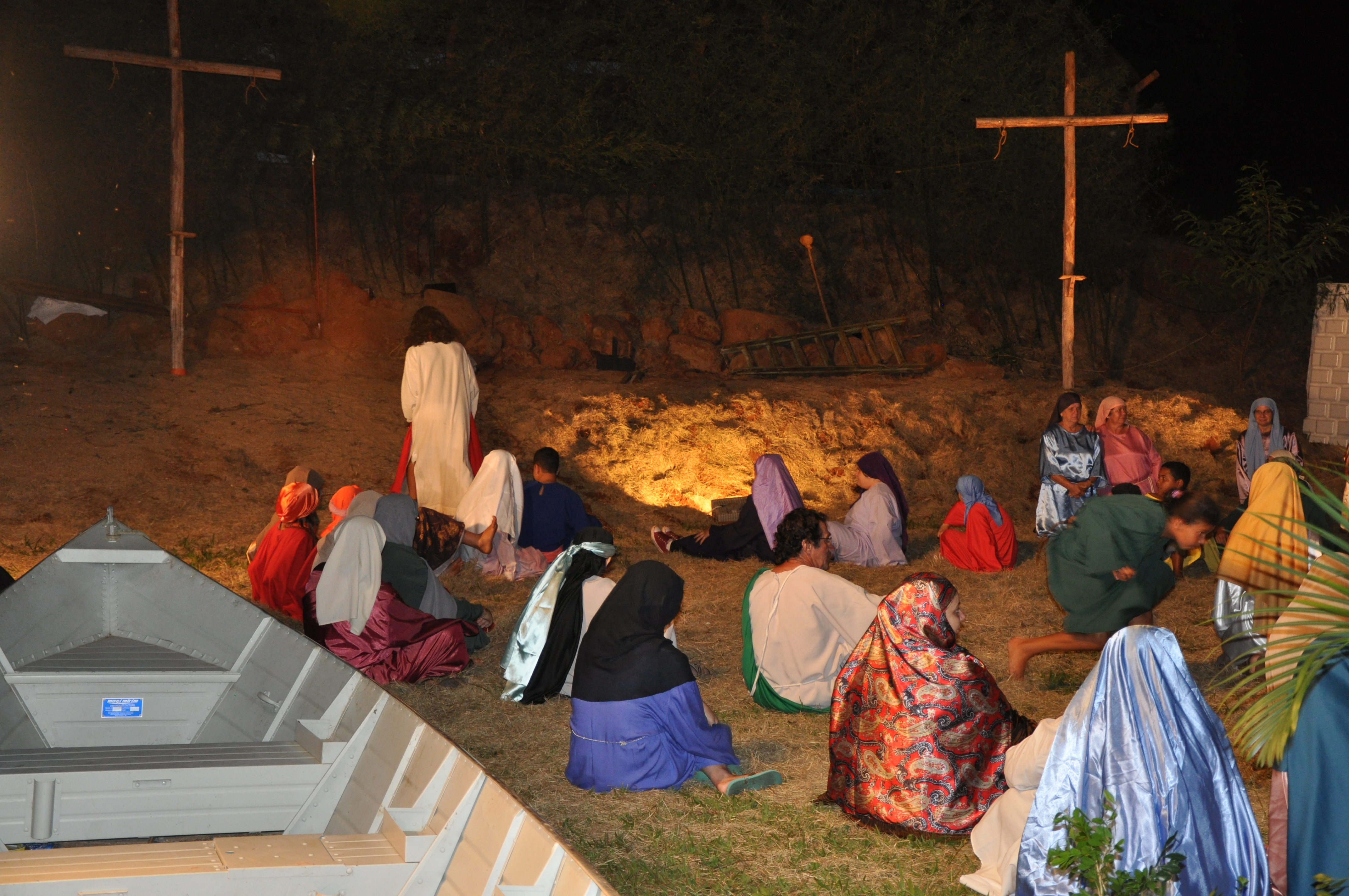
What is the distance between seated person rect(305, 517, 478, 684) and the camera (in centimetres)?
518

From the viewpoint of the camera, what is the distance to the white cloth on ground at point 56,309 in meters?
10.5

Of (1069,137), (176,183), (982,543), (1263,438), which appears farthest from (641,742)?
(1069,137)

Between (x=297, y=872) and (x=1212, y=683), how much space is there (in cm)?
245

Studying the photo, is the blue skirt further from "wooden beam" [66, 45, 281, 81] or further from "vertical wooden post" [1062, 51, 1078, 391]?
"vertical wooden post" [1062, 51, 1078, 391]

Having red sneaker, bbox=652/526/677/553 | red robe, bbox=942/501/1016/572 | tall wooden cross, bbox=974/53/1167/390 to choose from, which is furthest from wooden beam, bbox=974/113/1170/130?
red sneaker, bbox=652/526/677/553

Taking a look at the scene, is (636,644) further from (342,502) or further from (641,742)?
(342,502)

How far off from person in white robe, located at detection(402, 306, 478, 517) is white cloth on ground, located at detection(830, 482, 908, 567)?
2746 millimetres

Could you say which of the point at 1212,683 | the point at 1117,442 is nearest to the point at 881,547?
the point at 1117,442

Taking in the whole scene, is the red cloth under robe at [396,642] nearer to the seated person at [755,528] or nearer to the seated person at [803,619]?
the seated person at [803,619]

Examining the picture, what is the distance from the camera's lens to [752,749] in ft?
14.8

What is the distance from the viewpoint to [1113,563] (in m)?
4.90

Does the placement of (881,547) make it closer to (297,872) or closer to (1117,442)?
(1117,442)

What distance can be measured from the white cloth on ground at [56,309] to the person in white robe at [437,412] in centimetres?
477

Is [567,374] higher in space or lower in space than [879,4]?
lower
